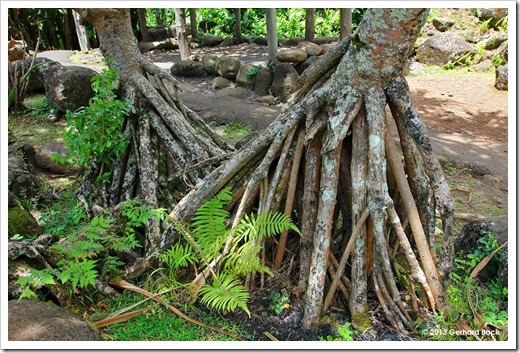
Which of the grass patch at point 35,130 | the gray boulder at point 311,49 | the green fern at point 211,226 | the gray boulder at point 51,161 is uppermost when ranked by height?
the green fern at point 211,226

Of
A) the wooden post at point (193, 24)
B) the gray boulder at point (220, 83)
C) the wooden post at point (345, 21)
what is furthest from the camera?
the wooden post at point (193, 24)

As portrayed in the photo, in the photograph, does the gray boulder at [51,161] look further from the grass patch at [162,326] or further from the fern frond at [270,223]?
the fern frond at [270,223]

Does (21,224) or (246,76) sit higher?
(21,224)

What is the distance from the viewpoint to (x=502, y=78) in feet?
35.7

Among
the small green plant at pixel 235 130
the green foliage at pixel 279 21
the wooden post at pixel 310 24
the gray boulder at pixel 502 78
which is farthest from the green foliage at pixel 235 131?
the green foliage at pixel 279 21

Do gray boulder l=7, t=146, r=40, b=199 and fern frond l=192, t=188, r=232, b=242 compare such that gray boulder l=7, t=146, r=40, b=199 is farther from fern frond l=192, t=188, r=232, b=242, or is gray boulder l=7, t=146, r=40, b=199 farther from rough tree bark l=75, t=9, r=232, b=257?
fern frond l=192, t=188, r=232, b=242

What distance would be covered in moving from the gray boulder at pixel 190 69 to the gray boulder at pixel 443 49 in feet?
19.3

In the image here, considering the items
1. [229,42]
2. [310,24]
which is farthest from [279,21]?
[310,24]

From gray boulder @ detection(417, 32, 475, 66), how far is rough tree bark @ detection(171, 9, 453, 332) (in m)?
10.2

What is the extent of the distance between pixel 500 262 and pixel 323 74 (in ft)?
6.91

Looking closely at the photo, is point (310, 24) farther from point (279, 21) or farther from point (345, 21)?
point (279, 21)

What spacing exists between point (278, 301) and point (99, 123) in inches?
104

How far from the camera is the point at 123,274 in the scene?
13.4ft

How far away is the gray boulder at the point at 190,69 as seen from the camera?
12.9 metres
